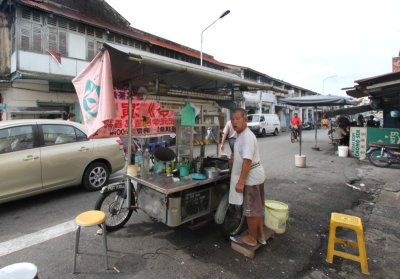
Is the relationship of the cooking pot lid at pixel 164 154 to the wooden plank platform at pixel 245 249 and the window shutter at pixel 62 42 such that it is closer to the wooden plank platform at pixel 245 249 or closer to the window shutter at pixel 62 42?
the wooden plank platform at pixel 245 249

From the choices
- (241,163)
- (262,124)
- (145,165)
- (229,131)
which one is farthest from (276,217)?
(262,124)

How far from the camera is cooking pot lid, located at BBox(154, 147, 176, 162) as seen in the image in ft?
13.1

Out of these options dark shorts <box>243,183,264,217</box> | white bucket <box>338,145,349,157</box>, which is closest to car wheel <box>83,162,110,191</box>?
dark shorts <box>243,183,264,217</box>

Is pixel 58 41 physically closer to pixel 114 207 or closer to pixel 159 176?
pixel 114 207

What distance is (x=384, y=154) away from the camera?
8680 mm

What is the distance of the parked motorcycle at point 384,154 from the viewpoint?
8430 millimetres

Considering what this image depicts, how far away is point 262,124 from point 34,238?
770 inches

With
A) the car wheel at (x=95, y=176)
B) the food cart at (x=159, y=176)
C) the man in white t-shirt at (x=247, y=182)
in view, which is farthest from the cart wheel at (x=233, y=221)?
the car wheel at (x=95, y=176)

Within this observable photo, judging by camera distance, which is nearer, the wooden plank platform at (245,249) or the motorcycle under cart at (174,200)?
the wooden plank platform at (245,249)

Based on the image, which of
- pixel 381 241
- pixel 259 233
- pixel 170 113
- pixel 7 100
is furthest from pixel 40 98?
pixel 381 241

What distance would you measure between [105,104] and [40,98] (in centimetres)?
1255

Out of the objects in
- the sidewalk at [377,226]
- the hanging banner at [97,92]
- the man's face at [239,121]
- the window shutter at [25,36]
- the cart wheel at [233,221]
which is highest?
the window shutter at [25,36]

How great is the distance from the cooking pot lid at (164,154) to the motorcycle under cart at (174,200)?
0.6 inches

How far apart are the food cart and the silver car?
1956 millimetres
